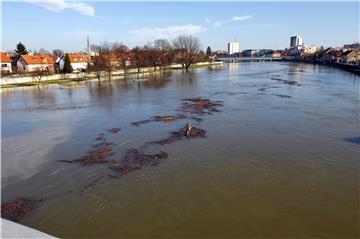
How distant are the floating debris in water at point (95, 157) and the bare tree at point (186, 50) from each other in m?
52.5

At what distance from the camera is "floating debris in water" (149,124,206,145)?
37.0 ft

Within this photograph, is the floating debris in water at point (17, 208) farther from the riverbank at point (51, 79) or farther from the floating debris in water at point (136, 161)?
the riverbank at point (51, 79)

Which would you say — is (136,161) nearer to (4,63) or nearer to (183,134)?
(183,134)

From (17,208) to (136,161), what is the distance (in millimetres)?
3477

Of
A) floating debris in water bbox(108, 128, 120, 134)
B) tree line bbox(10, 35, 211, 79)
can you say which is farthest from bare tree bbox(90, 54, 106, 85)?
floating debris in water bbox(108, 128, 120, 134)

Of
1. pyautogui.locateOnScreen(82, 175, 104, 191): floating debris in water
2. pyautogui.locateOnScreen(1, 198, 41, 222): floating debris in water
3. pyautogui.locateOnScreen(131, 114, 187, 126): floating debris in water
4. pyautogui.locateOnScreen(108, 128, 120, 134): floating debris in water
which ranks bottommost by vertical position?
pyautogui.locateOnScreen(1, 198, 41, 222): floating debris in water

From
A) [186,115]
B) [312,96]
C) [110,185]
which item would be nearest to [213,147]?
[110,185]

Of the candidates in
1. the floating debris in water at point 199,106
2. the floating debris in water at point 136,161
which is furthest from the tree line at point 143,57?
the floating debris in water at point 136,161

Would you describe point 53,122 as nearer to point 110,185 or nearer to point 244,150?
point 110,185

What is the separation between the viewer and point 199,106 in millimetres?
18609

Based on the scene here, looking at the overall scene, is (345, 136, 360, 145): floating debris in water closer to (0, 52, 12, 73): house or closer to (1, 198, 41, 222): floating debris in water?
(1, 198, 41, 222): floating debris in water

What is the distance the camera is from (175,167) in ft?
29.0

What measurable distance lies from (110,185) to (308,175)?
5.25 metres

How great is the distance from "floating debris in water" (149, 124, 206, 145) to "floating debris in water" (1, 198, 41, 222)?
506 centimetres
